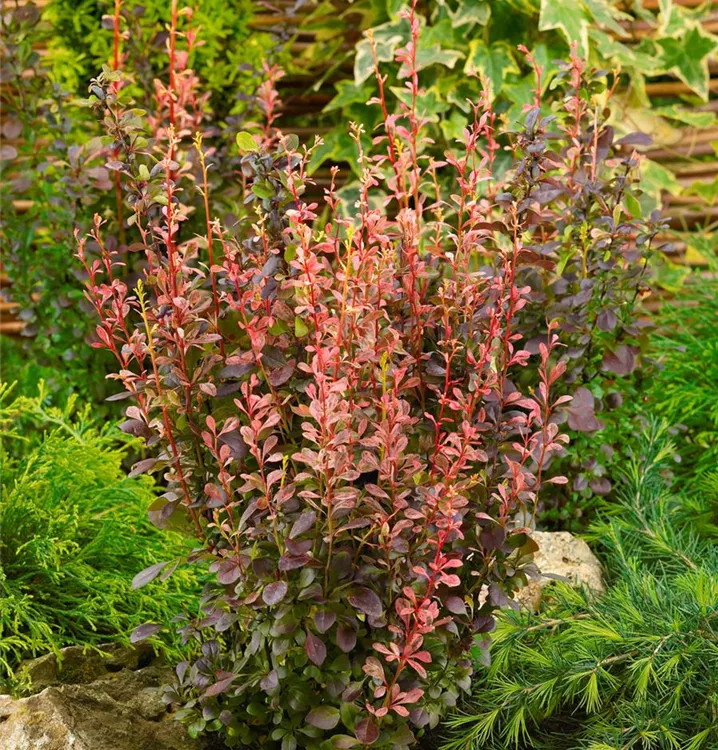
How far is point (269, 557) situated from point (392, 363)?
317 mm

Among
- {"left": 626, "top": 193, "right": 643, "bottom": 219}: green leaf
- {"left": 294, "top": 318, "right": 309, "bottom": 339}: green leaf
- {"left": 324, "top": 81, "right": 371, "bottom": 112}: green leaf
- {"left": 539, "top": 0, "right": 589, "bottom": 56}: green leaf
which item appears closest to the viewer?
{"left": 294, "top": 318, "right": 309, "bottom": 339}: green leaf

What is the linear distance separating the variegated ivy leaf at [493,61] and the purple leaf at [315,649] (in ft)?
7.39

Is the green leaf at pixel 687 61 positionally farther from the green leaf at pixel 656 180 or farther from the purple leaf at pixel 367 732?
the purple leaf at pixel 367 732

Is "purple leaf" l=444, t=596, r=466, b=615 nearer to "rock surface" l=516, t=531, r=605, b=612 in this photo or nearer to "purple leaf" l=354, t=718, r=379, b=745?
"purple leaf" l=354, t=718, r=379, b=745

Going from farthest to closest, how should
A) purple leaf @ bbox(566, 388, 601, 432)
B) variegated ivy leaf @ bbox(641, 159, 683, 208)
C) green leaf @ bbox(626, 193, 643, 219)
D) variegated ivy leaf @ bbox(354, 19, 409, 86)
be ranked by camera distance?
variegated ivy leaf @ bbox(641, 159, 683, 208) < variegated ivy leaf @ bbox(354, 19, 409, 86) < green leaf @ bbox(626, 193, 643, 219) < purple leaf @ bbox(566, 388, 601, 432)

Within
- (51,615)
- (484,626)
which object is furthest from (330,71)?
(484,626)

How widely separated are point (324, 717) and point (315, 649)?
121 millimetres

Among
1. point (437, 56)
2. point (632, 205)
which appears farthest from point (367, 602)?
point (437, 56)

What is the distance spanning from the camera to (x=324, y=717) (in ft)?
4.34

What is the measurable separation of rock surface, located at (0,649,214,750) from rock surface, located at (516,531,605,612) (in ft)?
2.25

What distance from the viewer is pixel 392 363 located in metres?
1.38

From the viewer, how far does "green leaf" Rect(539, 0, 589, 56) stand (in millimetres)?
3006

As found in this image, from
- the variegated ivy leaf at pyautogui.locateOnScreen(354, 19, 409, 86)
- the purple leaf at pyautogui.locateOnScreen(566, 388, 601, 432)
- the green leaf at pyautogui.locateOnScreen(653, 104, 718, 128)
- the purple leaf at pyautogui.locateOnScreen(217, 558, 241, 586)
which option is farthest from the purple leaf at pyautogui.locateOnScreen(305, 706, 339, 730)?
the green leaf at pyautogui.locateOnScreen(653, 104, 718, 128)

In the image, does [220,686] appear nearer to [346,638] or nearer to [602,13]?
[346,638]
